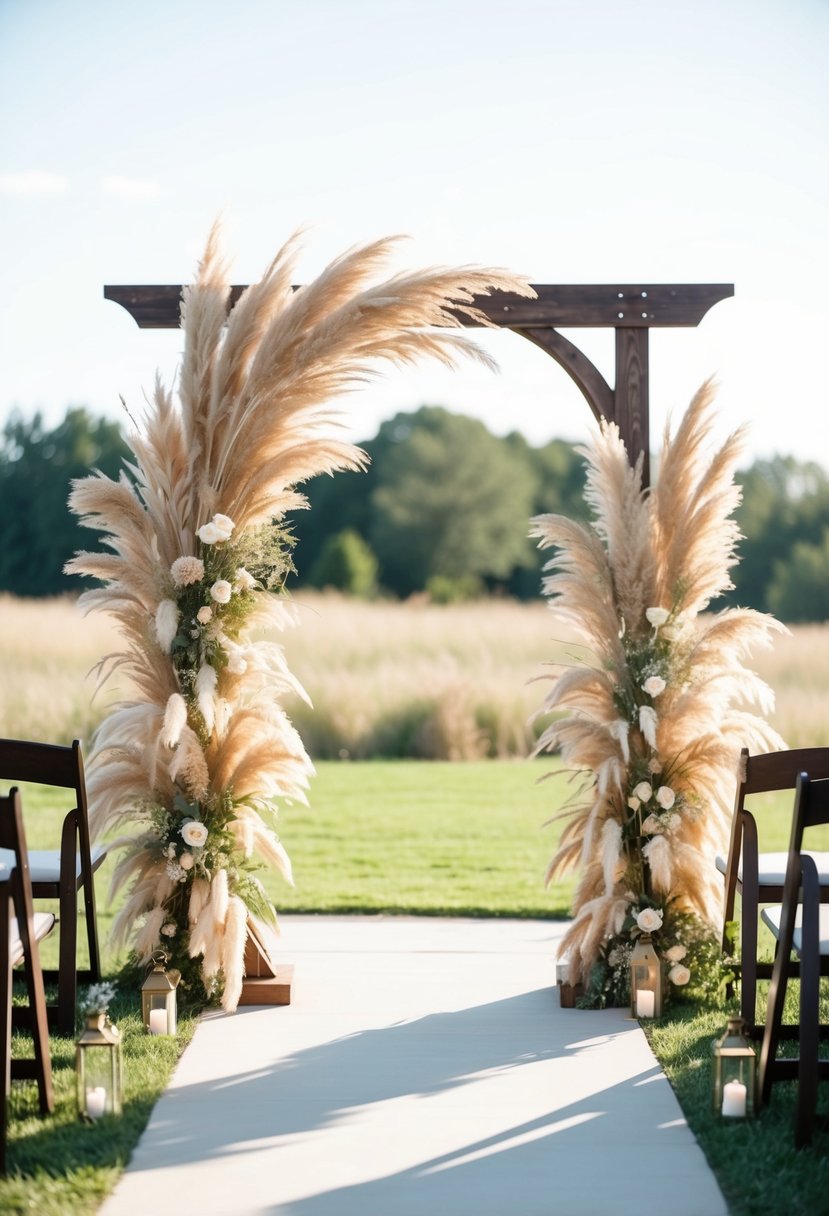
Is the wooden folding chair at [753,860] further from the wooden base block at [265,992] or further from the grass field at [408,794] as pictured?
the wooden base block at [265,992]

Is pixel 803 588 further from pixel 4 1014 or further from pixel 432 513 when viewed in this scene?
pixel 4 1014

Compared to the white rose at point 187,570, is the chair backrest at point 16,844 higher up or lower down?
lower down

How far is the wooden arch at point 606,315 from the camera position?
15.0ft

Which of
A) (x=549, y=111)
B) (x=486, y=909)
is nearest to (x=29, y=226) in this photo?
(x=549, y=111)

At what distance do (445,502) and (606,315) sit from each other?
26.1 m

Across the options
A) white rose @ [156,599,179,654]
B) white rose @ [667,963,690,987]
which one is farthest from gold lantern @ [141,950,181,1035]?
white rose @ [667,963,690,987]

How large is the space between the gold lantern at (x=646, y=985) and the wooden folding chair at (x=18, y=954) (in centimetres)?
184

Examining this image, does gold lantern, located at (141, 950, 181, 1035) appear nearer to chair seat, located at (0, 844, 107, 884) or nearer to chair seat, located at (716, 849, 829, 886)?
chair seat, located at (0, 844, 107, 884)

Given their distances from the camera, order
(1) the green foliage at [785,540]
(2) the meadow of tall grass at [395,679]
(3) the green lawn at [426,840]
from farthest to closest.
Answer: (1) the green foliage at [785,540] < (2) the meadow of tall grass at [395,679] < (3) the green lawn at [426,840]

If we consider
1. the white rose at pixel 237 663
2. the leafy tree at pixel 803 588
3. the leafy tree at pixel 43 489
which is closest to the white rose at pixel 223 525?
the white rose at pixel 237 663

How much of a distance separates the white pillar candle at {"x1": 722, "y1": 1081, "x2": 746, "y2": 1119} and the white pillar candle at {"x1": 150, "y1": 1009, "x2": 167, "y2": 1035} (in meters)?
1.68

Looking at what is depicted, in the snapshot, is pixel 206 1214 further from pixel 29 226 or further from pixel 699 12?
pixel 29 226

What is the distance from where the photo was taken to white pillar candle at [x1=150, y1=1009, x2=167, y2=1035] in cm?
396

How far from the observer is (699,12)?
8211mm
